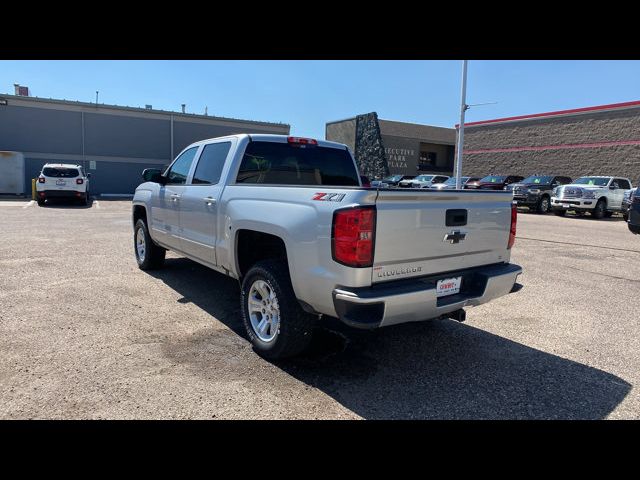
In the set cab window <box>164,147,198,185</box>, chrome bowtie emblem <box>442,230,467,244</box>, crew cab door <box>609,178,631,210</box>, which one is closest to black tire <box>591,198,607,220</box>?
crew cab door <box>609,178,631,210</box>

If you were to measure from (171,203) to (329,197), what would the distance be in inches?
125

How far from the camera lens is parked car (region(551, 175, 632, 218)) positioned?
61.7 feet

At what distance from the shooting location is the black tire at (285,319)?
3.46m

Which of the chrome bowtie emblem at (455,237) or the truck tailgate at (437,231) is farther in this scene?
the chrome bowtie emblem at (455,237)

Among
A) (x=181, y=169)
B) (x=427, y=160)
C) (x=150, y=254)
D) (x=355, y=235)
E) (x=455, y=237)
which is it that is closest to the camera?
(x=355, y=235)

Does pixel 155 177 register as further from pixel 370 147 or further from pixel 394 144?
pixel 394 144

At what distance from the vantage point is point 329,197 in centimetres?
313

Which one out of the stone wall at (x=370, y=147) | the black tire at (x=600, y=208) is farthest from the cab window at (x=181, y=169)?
the stone wall at (x=370, y=147)

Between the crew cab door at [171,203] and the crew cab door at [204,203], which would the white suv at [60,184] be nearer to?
the crew cab door at [171,203]

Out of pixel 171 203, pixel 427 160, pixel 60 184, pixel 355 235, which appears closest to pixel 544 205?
pixel 171 203

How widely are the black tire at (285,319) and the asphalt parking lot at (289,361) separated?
0.17 meters

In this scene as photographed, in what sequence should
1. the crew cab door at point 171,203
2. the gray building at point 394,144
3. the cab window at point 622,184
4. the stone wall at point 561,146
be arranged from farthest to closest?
the gray building at point 394,144 < the stone wall at point 561,146 < the cab window at point 622,184 < the crew cab door at point 171,203
